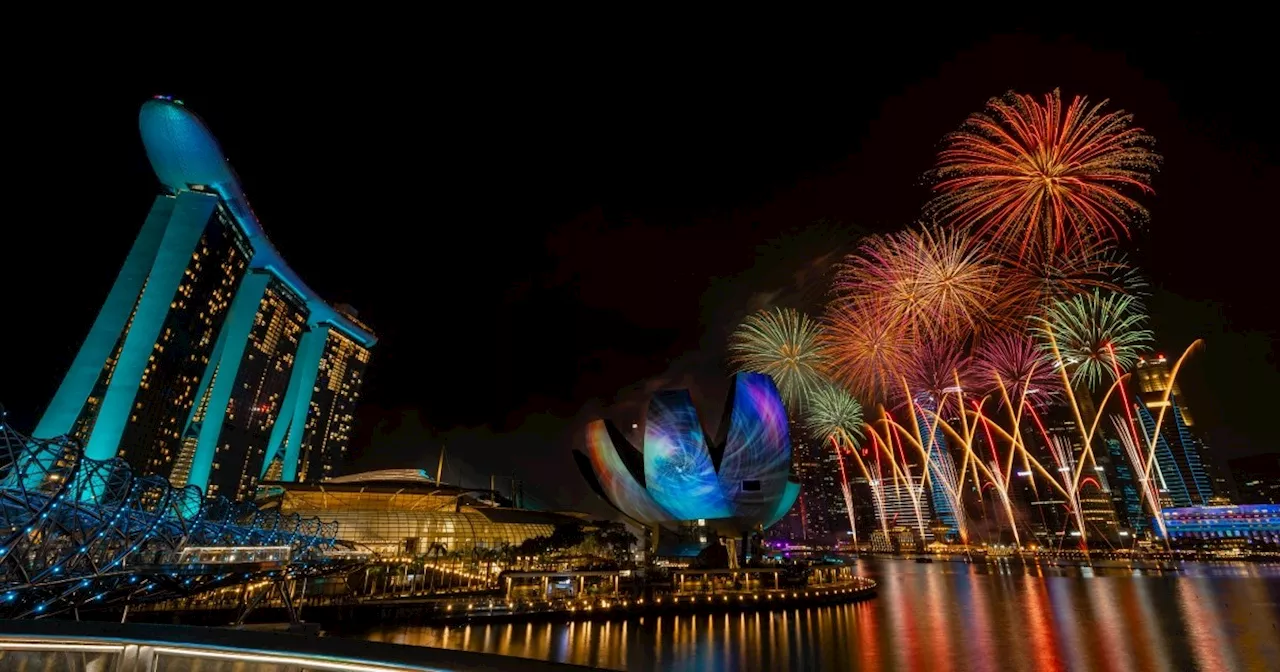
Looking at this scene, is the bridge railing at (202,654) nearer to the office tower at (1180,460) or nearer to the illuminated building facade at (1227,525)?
the illuminated building facade at (1227,525)

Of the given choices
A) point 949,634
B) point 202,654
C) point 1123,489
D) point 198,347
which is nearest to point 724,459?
point 949,634

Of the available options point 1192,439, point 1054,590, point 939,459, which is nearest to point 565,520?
point 939,459

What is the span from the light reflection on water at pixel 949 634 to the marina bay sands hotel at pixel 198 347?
127ft

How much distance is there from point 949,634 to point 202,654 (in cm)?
2714

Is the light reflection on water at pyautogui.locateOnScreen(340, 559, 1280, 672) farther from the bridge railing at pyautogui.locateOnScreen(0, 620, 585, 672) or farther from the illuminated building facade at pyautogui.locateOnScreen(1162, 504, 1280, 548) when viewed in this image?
the illuminated building facade at pyautogui.locateOnScreen(1162, 504, 1280, 548)

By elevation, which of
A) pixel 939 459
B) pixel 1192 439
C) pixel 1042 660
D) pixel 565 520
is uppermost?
pixel 1192 439

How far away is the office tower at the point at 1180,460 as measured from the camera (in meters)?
128

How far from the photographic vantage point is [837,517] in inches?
7047

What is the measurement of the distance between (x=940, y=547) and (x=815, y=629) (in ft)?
236

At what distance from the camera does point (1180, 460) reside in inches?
5187

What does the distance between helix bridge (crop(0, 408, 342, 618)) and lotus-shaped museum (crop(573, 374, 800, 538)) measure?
2894cm

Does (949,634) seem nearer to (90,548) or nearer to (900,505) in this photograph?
(90,548)

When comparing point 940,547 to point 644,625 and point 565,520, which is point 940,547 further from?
point 644,625

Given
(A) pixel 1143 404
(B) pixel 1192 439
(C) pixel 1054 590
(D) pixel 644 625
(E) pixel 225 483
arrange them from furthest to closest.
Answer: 1. (B) pixel 1192 439
2. (A) pixel 1143 404
3. (E) pixel 225 483
4. (C) pixel 1054 590
5. (D) pixel 644 625
